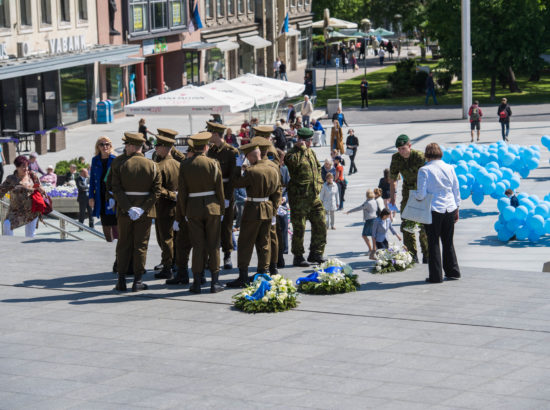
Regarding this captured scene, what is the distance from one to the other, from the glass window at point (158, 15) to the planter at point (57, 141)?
16.3 m

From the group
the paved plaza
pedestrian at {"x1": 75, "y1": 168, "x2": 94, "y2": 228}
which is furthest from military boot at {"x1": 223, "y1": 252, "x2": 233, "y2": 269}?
pedestrian at {"x1": 75, "y1": 168, "x2": 94, "y2": 228}

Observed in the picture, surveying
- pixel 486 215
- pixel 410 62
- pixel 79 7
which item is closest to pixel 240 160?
pixel 486 215

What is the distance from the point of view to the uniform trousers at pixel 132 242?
12016 mm

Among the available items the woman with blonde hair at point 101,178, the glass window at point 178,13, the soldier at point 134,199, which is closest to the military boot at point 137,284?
the soldier at point 134,199

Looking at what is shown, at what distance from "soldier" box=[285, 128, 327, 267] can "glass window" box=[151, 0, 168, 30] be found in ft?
131

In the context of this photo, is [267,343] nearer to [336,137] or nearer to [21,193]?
[21,193]

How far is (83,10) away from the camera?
4491cm

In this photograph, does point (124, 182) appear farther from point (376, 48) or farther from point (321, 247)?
point (376, 48)

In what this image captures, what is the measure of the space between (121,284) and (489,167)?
574 inches

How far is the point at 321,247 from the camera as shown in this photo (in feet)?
45.1

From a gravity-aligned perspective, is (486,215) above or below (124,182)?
below

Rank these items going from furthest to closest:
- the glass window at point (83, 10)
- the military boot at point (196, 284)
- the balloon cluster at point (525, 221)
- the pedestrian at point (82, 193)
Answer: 1. the glass window at point (83, 10)
2. the pedestrian at point (82, 193)
3. the balloon cluster at point (525, 221)
4. the military boot at point (196, 284)

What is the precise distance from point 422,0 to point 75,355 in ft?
231

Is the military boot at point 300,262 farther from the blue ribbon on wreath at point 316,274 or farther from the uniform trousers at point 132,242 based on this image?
the uniform trousers at point 132,242
